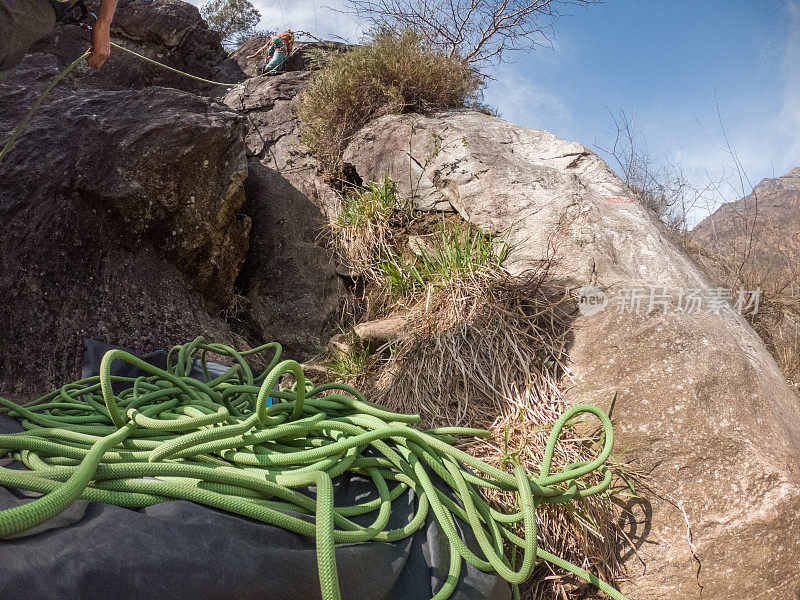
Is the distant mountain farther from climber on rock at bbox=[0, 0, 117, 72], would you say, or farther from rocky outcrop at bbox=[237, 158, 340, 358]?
climber on rock at bbox=[0, 0, 117, 72]

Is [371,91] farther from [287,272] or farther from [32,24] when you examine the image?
[32,24]

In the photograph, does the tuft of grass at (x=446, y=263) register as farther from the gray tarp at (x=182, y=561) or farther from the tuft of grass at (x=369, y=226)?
the gray tarp at (x=182, y=561)

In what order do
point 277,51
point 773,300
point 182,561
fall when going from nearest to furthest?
point 182,561 < point 773,300 < point 277,51

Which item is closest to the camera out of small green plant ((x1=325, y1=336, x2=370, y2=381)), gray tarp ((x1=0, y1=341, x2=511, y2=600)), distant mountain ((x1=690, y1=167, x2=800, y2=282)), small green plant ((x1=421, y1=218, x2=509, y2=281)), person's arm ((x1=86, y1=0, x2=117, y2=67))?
gray tarp ((x1=0, y1=341, x2=511, y2=600))

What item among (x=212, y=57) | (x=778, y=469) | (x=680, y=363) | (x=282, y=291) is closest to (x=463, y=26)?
(x=212, y=57)

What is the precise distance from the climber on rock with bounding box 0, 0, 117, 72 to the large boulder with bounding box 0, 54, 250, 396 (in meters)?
0.70

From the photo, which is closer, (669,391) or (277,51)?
(669,391)

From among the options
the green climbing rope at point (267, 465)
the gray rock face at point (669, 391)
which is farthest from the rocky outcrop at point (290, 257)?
the green climbing rope at point (267, 465)

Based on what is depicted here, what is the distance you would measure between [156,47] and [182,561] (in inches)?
310

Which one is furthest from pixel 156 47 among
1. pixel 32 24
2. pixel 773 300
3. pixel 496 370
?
pixel 773 300

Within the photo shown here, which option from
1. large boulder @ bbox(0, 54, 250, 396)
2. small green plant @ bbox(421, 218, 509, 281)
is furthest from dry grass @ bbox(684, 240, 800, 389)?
large boulder @ bbox(0, 54, 250, 396)

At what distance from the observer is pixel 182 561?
88 centimetres

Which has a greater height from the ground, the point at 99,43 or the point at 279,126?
the point at 279,126

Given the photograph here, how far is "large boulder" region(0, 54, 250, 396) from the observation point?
106 inches
